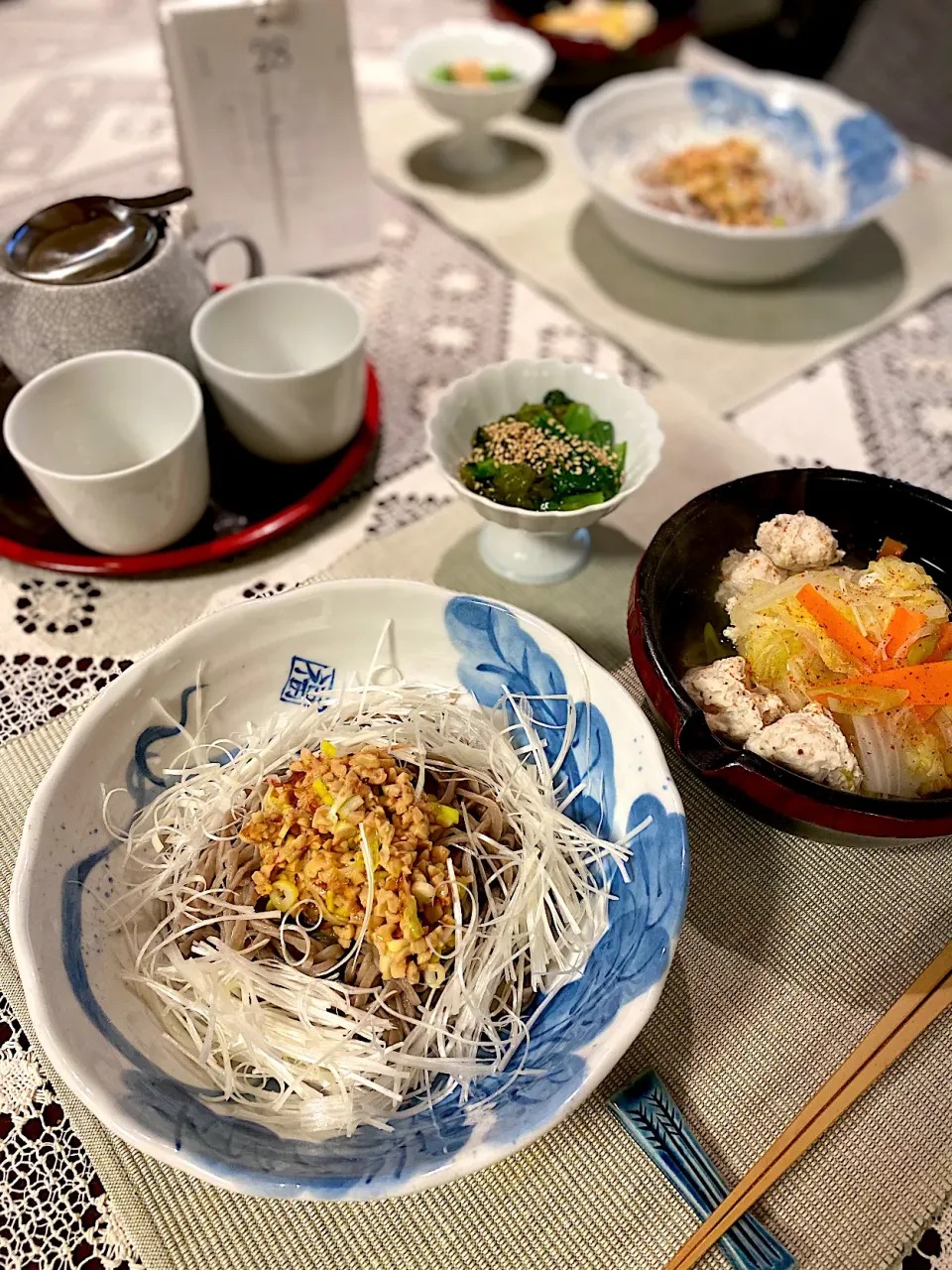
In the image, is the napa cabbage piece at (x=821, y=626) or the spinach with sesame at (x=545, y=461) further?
the spinach with sesame at (x=545, y=461)

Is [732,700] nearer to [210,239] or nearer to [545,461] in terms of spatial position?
[545,461]

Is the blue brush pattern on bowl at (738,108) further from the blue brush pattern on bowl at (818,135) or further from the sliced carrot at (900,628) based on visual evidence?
the sliced carrot at (900,628)

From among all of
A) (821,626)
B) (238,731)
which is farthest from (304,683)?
(821,626)

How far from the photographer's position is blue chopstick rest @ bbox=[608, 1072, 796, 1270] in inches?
32.8

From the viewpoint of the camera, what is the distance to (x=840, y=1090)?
0.91m

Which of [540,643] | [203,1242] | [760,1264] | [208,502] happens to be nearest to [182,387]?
[208,502]

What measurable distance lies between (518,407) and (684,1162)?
0.97m

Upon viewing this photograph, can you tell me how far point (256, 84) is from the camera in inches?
64.6

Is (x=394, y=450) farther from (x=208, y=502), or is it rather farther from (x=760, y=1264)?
(x=760, y=1264)

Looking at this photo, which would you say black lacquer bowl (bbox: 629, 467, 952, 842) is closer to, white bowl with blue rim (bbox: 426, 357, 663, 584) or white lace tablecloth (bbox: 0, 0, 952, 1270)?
white bowl with blue rim (bbox: 426, 357, 663, 584)

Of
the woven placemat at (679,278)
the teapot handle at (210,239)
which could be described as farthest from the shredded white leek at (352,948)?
the woven placemat at (679,278)

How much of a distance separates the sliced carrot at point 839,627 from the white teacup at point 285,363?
27.9 inches

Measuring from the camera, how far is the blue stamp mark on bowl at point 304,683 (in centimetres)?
113

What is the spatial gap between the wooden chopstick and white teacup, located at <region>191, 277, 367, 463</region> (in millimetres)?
1042
